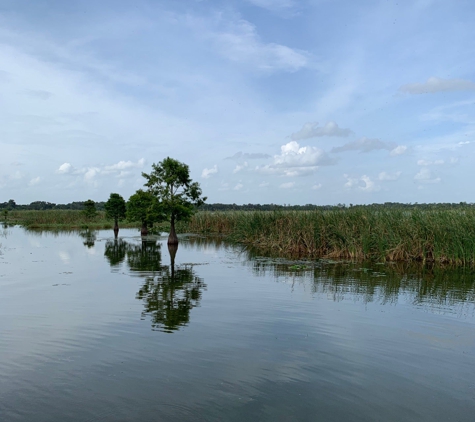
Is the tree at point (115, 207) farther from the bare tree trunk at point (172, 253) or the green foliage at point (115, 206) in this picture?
the bare tree trunk at point (172, 253)

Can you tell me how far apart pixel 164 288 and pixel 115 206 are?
28186 mm

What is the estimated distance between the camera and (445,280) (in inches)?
565

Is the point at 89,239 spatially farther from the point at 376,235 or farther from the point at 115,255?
the point at 376,235

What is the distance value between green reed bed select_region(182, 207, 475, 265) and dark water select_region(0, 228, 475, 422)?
4709 millimetres

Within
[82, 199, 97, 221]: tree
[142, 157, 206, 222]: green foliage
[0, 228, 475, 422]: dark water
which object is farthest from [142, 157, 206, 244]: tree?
[82, 199, 97, 221]: tree

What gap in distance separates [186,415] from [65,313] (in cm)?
551

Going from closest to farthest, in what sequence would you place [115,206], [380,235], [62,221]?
[380,235] < [115,206] < [62,221]

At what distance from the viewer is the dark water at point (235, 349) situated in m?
5.07

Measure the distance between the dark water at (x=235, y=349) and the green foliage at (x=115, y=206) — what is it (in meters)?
25.0

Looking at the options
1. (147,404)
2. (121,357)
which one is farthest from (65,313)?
(147,404)

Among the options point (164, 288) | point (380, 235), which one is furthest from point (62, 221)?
point (164, 288)

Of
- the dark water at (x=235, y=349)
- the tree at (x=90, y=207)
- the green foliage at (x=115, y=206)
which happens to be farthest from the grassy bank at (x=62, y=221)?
the dark water at (x=235, y=349)

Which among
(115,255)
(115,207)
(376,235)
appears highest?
Answer: (115,207)

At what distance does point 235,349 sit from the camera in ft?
23.1
